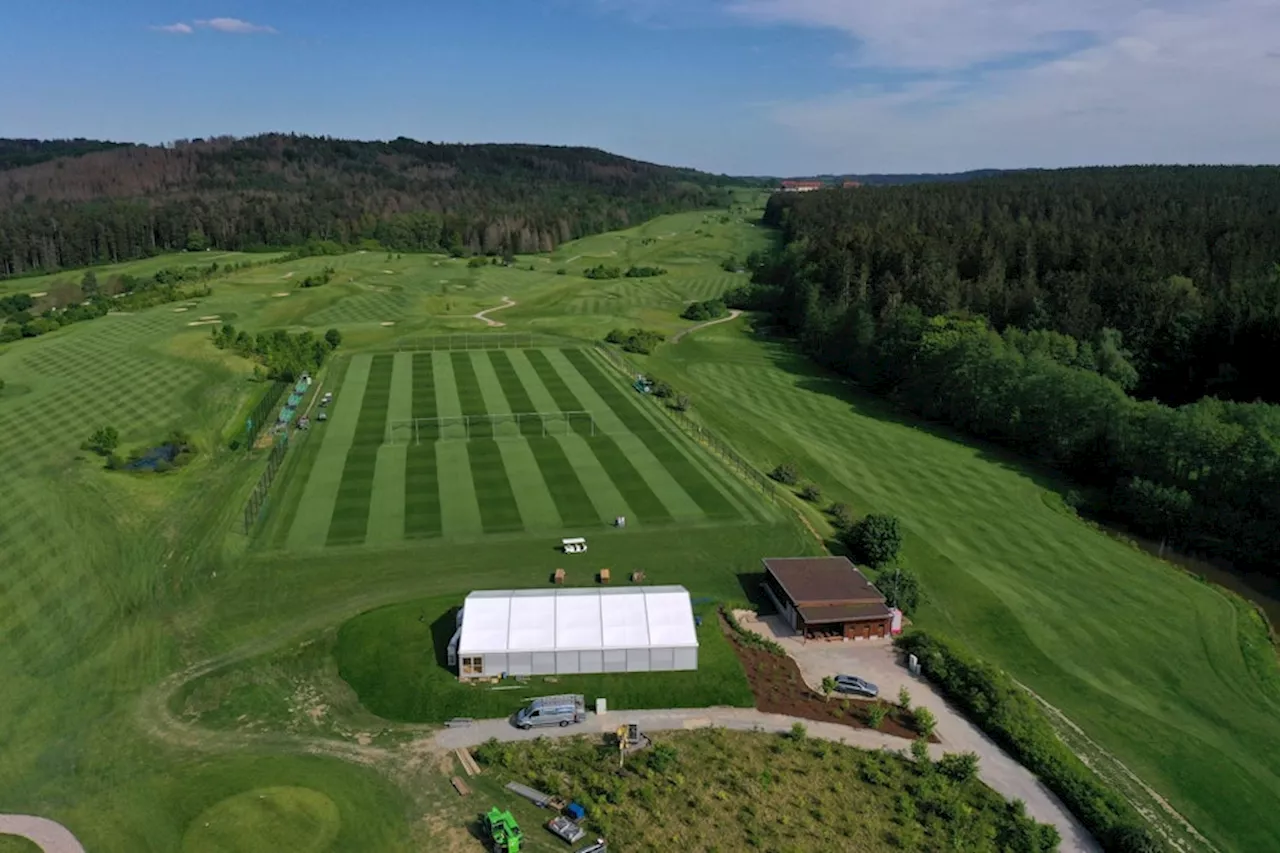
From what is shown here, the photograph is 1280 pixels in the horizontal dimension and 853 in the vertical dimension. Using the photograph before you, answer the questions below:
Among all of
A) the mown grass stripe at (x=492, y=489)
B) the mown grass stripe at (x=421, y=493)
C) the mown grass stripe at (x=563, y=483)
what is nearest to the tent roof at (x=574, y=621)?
the mown grass stripe at (x=492, y=489)

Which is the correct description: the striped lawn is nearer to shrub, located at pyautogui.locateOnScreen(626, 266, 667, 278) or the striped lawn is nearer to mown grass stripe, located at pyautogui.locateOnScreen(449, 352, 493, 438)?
mown grass stripe, located at pyautogui.locateOnScreen(449, 352, 493, 438)

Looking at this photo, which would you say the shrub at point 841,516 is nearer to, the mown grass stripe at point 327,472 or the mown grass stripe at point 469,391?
the mown grass stripe at point 469,391

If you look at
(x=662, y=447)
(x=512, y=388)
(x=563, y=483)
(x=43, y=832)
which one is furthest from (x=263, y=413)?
(x=43, y=832)

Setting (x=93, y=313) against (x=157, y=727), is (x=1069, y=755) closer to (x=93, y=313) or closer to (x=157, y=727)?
(x=157, y=727)

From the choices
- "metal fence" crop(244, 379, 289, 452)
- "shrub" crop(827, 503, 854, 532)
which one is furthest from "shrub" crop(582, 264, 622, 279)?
"shrub" crop(827, 503, 854, 532)

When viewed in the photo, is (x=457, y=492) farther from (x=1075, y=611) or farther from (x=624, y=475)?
(x=1075, y=611)

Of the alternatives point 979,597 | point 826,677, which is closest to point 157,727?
point 826,677
